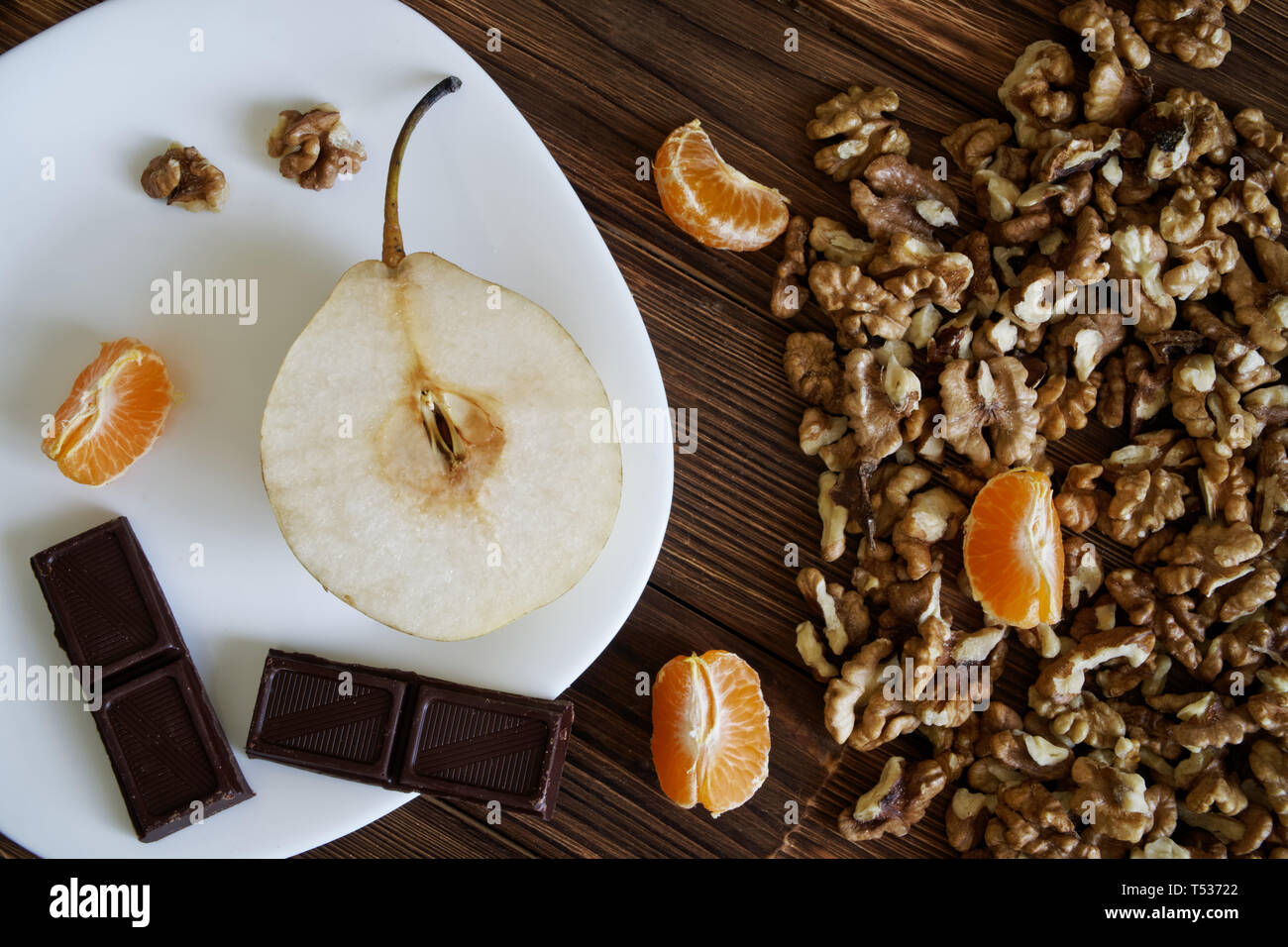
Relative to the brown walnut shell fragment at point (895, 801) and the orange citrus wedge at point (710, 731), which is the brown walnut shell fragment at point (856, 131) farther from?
the brown walnut shell fragment at point (895, 801)

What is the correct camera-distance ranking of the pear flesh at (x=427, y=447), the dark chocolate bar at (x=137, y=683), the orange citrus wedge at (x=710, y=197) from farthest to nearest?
the orange citrus wedge at (x=710, y=197)
the dark chocolate bar at (x=137, y=683)
the pear flesh at (x=427, y=447)

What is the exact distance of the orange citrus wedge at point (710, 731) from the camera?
1.07 meters

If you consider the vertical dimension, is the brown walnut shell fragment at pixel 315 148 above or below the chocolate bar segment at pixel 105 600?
above

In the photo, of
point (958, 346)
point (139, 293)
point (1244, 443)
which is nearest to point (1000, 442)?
point (958, 346)

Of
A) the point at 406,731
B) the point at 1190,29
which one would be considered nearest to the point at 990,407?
the point at 1190,29

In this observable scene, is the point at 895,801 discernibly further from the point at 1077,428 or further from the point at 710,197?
the point at 710,197

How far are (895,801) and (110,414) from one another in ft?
Answer: 3.31

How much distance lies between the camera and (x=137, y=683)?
102 centimetres

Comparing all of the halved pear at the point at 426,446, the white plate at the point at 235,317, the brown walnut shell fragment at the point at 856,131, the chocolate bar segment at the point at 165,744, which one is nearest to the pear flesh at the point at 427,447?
the halved pear at the point at 426,446

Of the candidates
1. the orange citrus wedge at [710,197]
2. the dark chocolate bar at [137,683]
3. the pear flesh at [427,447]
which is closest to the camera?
the pear flesh at [427,447]

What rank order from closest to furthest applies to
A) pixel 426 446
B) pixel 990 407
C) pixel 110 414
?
pixel 426 446 < pixel 110 414 < pixel 990 407

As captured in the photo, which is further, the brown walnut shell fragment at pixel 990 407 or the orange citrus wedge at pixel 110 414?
the brown walnut shell fragment at pixel 990 407

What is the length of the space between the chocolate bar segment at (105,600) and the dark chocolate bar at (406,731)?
0.44ft
